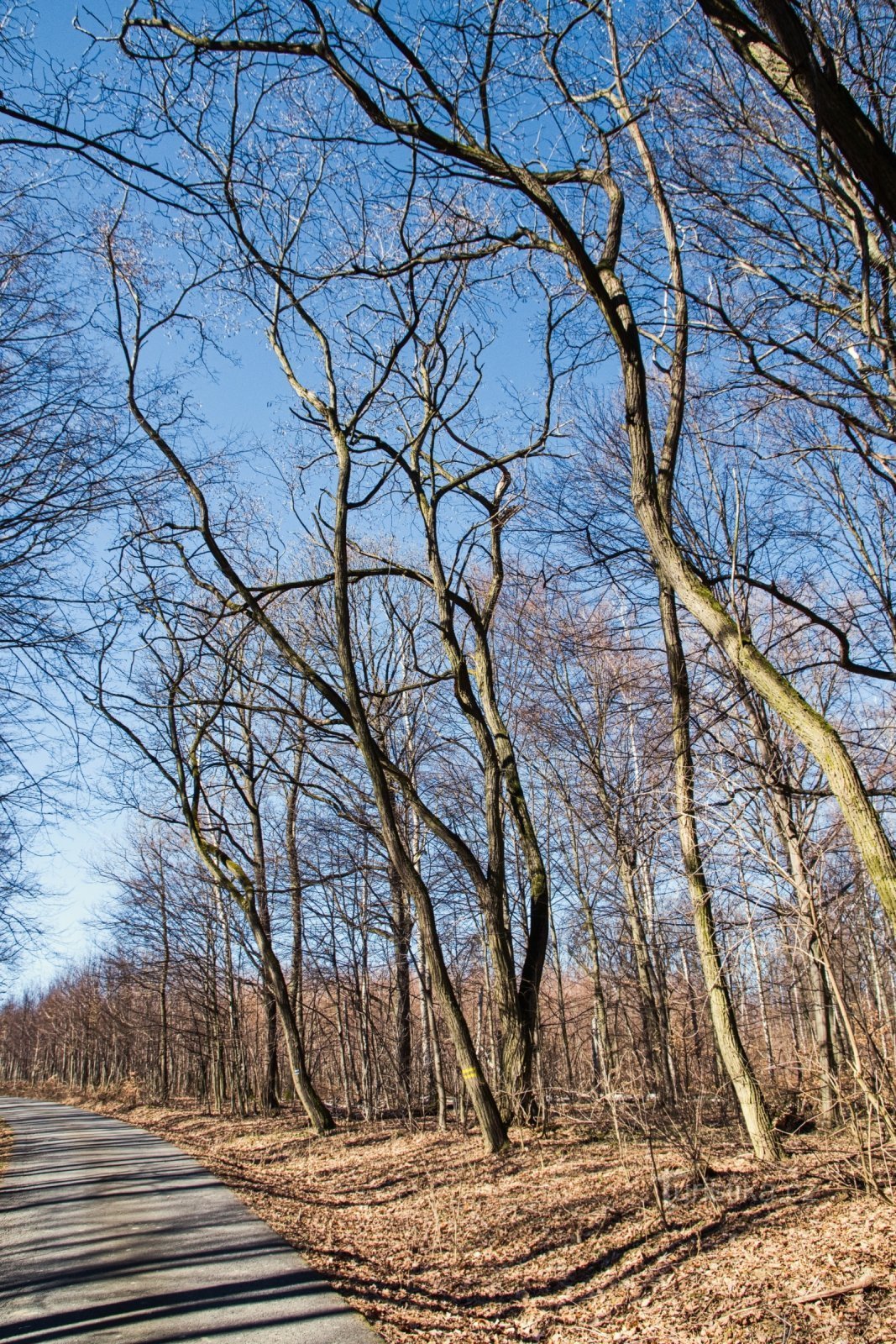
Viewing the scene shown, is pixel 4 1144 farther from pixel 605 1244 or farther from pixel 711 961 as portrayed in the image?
pixel 711 961

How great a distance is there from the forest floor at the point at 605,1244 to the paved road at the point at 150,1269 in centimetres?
35

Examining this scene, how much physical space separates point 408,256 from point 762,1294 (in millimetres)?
9145

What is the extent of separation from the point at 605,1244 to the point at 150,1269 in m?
3.15

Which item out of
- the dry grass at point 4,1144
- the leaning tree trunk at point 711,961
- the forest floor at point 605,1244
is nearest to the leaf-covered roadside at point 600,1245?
the forest floor at point 605,1244

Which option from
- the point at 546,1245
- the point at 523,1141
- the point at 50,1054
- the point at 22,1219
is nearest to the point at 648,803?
the point at 523,1141

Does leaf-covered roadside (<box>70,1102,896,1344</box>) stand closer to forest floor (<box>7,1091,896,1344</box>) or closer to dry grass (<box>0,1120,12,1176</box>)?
forest floor (<box>7,1091,896,1344</box>)

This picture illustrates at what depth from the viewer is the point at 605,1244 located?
5887 mm

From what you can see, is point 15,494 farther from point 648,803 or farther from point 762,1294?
point 648,803

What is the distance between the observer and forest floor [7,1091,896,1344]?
14.3 feet

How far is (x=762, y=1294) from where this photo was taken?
14.5ft

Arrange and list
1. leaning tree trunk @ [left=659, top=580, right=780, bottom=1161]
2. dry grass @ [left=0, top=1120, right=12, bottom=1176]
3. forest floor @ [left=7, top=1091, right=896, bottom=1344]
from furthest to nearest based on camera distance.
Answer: dry grass @ [left=0, top=1120, right=12, bottom=1176] < leaning tree trunk @ [left=659, top=580, right=780, bottom=1161] < forest floor @ [left=7, top=1091, right=896, bottom=1344]

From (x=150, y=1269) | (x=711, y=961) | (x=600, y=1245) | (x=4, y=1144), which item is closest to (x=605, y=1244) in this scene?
(x=600, y=1245)

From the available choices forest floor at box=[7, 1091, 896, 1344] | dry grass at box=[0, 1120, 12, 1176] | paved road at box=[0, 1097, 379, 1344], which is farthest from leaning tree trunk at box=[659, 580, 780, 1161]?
dry grass at box=[0, 1120, 12, 1176]

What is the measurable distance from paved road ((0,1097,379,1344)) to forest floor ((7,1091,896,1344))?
0.35m
